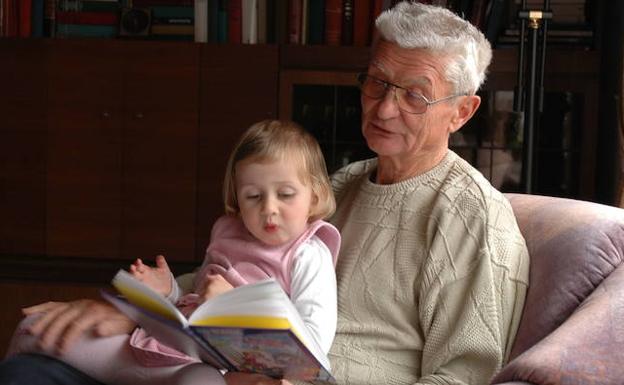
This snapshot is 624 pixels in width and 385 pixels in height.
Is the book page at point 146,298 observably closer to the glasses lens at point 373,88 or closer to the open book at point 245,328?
the open book at point 245,328

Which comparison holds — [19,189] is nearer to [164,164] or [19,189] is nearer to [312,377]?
[164,164]

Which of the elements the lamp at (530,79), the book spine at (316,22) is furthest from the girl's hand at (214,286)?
the book spine at (316,22)

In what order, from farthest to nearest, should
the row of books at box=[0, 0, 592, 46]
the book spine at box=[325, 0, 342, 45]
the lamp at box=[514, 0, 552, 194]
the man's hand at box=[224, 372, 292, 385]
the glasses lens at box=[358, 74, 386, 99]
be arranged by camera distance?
the book spine at box=[325, 0, 342, 45] → the row of books at box=[0, 0, 592, 46] → the lamp at box=[514, 0, 552, 194] → the glasses lens at box=[358, 74, 386, 99] → the man's hand at box=[224, 372, 292, 385]

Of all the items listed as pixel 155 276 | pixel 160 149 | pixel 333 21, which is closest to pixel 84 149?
pixel 160 149

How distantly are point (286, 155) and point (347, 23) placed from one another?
2.15m

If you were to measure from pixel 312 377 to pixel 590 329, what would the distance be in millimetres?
448

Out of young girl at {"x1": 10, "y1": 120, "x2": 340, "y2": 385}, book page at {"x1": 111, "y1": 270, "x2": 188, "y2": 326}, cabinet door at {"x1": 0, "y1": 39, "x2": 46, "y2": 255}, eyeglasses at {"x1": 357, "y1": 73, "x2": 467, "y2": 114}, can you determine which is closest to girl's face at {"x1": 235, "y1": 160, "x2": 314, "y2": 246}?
young girl at {"x1": 10, "y1": 120, "x2": 340, "y2": 385}

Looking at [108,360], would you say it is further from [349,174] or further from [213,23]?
[213,23]

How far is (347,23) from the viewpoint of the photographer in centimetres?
396

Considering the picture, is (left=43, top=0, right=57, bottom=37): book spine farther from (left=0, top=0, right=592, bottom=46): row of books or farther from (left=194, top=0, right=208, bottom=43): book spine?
(left=194, top=0, right=208, bottom=43): book spine

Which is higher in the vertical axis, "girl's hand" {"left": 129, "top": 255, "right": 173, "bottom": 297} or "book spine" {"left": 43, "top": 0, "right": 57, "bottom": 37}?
"book spine" {"left": 43, "top": 0, "right": 57, "bottom": 37}

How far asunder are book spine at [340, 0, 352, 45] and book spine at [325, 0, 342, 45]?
1cm

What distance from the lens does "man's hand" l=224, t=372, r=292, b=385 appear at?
1.67 meters

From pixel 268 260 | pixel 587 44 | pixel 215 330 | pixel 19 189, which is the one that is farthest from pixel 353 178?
pixel 19 189
